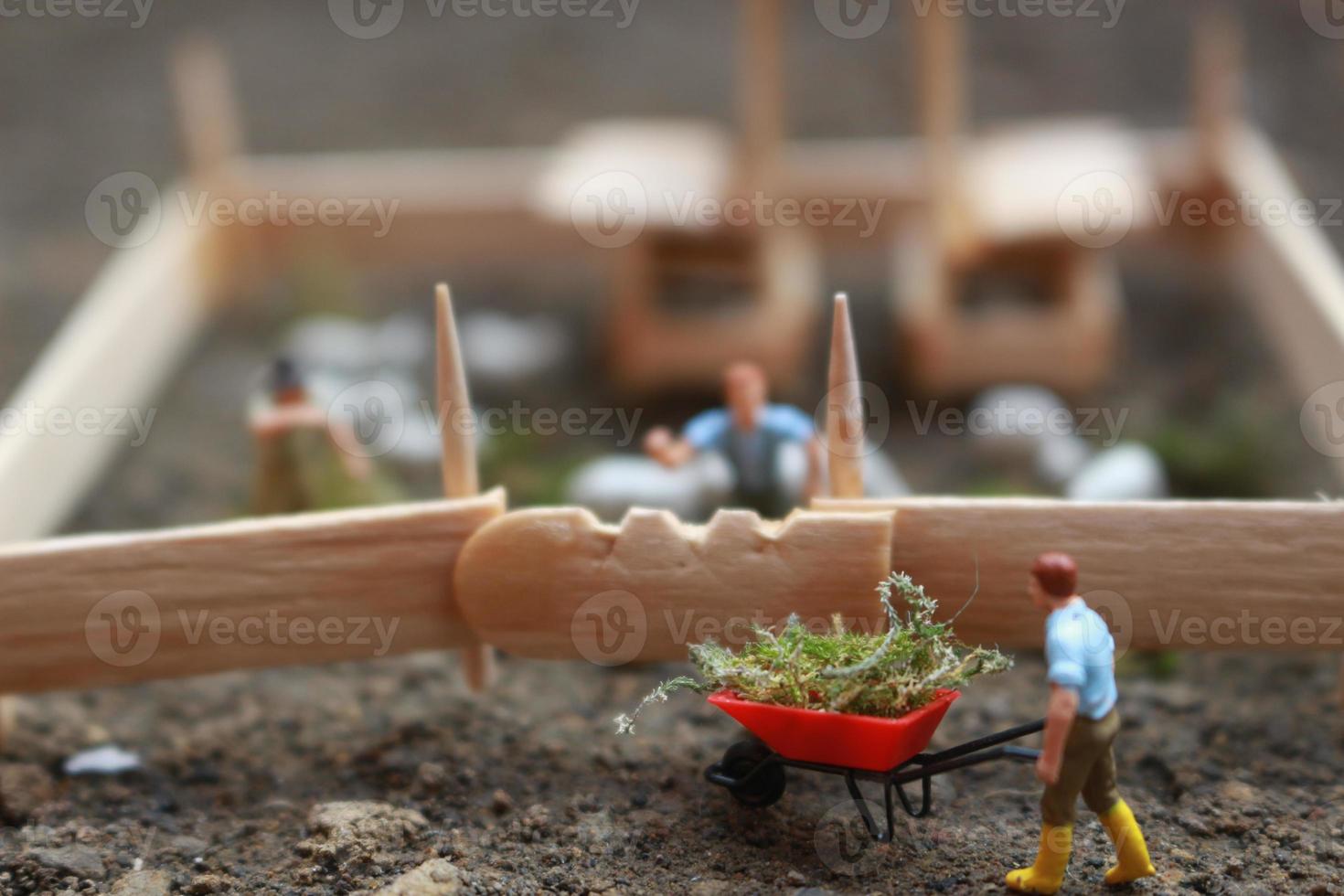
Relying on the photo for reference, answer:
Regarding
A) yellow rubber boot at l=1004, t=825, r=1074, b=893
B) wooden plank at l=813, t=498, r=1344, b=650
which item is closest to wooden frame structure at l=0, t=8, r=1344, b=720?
wooden plank at l=813, t=498, r=1344, b=650

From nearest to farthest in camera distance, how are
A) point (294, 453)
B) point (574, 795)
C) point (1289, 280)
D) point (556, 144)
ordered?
point (574, 795) < point (294, 453) < point (1289, 280) < point (556, 144)

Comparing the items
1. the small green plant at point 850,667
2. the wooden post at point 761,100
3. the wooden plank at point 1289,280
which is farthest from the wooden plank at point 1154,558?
the wooden post at point 761,100

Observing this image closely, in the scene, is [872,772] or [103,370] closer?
[872,772]

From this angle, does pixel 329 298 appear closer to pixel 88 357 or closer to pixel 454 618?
pixel 88 357

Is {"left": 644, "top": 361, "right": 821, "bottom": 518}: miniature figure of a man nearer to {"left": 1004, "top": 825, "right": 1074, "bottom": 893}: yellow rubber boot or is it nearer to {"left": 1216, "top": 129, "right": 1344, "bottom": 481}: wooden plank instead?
{"left": 1004, "top": 825, "right": 1074, "bottom": 893}: yellow rubber boot

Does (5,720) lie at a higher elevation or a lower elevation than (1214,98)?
lower

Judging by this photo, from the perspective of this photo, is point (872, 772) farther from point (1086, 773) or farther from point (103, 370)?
point (103, 370)

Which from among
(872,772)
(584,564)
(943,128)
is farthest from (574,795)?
(943,128)

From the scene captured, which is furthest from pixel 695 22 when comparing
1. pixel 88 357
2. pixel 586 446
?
pixel 88 357
